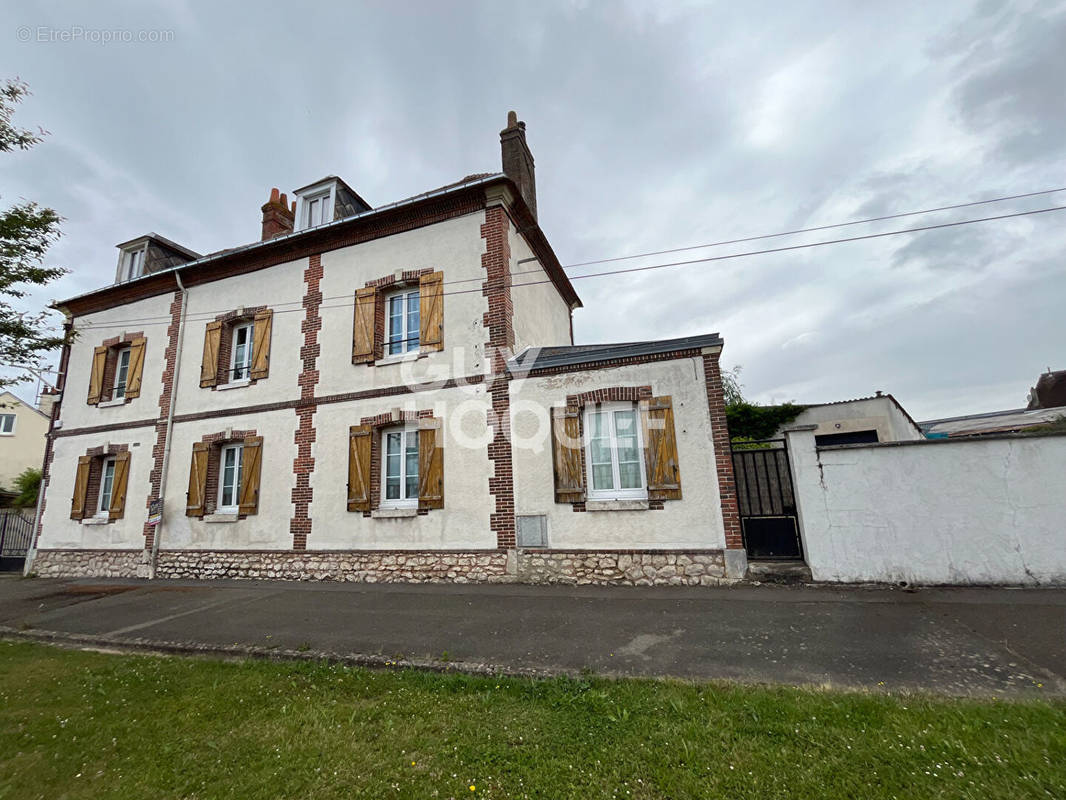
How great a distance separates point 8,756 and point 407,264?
26.5ft

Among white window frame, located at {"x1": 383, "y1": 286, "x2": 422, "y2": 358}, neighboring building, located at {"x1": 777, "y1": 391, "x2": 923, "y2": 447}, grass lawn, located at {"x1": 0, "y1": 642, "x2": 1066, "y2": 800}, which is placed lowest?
grass lawn, located at {"x1": 0, "y1": 642, "x2": 1066, "y2": 800}

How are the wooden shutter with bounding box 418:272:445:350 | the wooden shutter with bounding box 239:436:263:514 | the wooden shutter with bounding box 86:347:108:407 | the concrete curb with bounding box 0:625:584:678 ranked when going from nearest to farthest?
the concrete curb with bounding box 0:625:584:678, the wooden shutter with bounding box 418:272:445:350, the wooden shutter with bounding box 239:436:263:514, the wooden shutter with bounding box 86:347:108:407

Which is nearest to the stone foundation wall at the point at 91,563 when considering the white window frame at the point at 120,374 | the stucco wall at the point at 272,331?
the stucco wall at the point at 272,331

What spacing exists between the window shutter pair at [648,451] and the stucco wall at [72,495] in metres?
9.41

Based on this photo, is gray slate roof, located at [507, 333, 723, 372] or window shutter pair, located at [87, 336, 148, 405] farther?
window shutter pair, located at [87, 336, 148, 405]

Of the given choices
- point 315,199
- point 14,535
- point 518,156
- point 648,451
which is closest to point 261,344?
point 315,199

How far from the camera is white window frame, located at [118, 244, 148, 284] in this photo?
1287 centimetres

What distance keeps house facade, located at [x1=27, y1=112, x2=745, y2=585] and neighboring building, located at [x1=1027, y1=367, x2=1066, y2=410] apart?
31666 mm

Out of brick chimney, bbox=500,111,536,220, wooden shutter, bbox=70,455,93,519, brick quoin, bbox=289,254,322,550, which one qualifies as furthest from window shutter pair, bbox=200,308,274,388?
brick chimney, bbox=500,111,536,220

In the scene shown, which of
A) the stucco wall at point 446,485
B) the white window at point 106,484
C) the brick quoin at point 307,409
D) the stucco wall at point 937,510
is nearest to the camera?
the stucco wall at point 937,510

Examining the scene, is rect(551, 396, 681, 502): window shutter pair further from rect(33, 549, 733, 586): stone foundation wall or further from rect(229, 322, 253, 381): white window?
rect(229, 322, 253, 381): white window

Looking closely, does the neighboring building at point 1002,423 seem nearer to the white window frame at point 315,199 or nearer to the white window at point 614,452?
the white window at point 614,452

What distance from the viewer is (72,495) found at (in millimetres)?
11289

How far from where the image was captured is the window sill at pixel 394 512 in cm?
823
